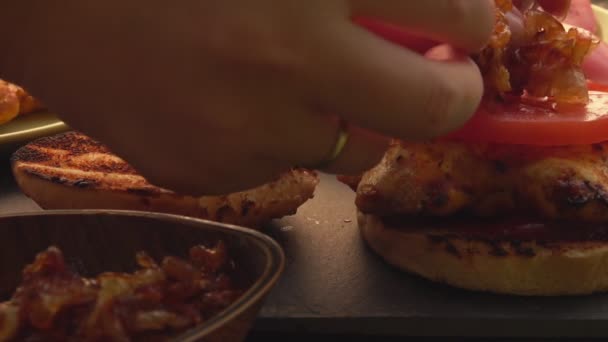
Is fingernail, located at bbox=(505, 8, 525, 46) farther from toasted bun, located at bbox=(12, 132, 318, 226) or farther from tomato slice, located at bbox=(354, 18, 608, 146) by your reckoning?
toasted bun, located at bbox=(12, 132, 318, 226)

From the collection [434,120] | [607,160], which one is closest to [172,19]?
[434,120]

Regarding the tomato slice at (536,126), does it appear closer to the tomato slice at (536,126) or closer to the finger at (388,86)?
the tomato slice at (536,126)

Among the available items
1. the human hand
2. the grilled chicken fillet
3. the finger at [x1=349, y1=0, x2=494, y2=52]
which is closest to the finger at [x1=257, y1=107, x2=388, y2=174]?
the human hand

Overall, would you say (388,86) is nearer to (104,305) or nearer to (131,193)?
(104,305)

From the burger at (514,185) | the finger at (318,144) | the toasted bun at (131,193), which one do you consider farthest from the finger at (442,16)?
the toasted bun at (131,193)

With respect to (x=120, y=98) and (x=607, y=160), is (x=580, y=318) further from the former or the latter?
(x=120, y=98)

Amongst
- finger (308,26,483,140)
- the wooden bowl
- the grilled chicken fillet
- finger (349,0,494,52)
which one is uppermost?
finger (349,0,494,52)
